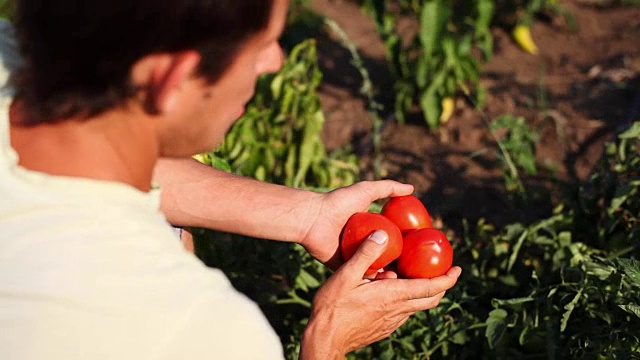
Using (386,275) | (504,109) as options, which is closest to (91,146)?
(386,275)

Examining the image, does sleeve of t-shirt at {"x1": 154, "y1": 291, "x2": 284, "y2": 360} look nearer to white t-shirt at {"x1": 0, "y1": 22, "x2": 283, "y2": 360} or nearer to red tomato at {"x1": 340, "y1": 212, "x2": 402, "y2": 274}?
white t-shirt at {"x1": 0, "y1": 22, "x2": 283, "y2": 360}

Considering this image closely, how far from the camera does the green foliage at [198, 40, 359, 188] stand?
10.2ft

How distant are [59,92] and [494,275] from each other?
5.78 ft

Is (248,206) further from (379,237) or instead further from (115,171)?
(115,171)

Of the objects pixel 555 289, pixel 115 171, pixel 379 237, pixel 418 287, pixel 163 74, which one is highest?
pixel 163 74

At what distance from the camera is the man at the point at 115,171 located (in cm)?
125

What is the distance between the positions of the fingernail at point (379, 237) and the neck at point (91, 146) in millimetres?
651

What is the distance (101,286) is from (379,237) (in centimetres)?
78

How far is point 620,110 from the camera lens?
4066mm

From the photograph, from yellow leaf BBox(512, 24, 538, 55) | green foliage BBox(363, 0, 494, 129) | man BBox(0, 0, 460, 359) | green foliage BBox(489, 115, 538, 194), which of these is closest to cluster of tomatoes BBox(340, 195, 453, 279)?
man BBox(0, 0, 460, 359)

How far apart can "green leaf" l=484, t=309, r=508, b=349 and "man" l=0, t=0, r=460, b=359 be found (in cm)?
104

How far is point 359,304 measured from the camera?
6.25 feet

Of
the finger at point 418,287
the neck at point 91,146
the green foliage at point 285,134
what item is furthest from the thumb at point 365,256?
the green foliage at point 285,134

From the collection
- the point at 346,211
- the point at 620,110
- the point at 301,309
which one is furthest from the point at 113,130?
the point at 620,110
